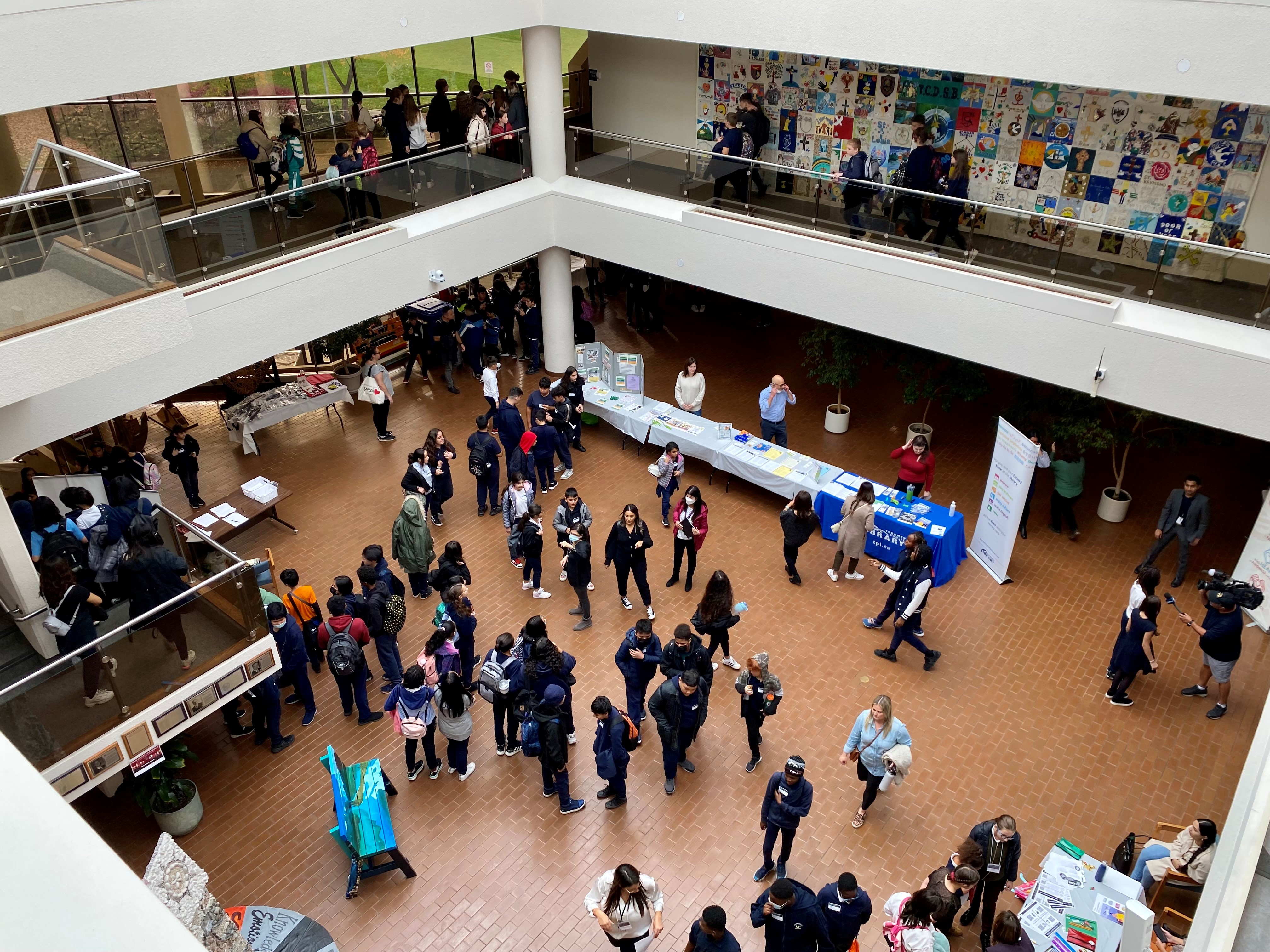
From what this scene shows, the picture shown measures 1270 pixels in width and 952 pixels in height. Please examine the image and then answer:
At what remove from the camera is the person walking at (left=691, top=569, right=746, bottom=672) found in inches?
365

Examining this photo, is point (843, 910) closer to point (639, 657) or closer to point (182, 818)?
point (639, 657)

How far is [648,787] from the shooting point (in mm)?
8914

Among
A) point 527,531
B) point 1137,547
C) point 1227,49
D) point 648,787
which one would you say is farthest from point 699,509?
point 1227,49

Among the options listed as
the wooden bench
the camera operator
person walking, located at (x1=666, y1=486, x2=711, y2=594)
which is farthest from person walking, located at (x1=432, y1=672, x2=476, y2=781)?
the camera operator

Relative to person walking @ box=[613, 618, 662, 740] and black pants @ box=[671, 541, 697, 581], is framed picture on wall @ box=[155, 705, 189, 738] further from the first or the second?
black pants @ box=[671, 541, 697, 581]

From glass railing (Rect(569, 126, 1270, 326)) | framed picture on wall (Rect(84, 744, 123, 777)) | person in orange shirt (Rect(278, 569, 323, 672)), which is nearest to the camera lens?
framed picture on wall (Rect(84, 744, 123, 777))

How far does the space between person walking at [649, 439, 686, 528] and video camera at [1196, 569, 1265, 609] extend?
5992 millimetres

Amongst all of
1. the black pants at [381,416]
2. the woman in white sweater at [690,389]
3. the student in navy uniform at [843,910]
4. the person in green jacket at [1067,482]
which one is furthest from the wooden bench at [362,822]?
the person in green jacket at [1067,482]

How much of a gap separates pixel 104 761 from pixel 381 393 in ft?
24.8

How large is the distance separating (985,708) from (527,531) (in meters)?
5.41

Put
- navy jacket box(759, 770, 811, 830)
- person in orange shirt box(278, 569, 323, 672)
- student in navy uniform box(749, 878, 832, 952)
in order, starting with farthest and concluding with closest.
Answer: person in orange shirt box(278, 569, 323, 672), navy jacket box(759, 770, 811, 830), student in navy uniform box(749, 878, 832, 952)

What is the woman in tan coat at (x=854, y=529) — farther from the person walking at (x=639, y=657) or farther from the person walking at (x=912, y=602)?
the person walking at (x=639, y=657)

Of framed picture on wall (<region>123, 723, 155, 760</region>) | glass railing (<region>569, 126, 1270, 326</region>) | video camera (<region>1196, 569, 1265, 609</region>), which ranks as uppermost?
glass railing (<region>569, 126, 1270, 326</region>)

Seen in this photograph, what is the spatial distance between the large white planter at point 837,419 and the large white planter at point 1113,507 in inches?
154
